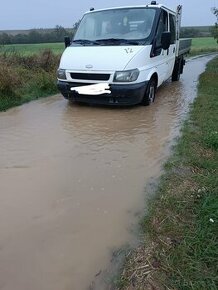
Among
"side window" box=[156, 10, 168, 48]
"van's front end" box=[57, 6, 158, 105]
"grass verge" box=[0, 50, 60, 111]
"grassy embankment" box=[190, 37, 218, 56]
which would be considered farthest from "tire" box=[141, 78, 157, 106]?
"grassy embankment" box=[190, 37, 218, 56]

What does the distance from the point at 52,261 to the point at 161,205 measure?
130 centimetres

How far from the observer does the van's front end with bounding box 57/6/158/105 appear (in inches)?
280

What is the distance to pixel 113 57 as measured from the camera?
23.4 ft

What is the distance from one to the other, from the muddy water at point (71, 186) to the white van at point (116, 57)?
0.47m

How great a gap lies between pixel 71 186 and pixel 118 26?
5032 millimetres

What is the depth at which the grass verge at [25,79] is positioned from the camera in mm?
8891

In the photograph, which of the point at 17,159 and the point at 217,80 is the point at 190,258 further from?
the point at 217,80

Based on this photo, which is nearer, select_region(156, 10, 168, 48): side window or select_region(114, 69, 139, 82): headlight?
select_region(114, 69, 139, 82): headlight

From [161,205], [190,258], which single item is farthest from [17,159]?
[190,258]

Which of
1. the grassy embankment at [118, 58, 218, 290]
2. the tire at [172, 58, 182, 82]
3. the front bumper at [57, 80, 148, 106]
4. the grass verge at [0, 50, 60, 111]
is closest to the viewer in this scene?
the grassy embankment at [118, 58, 218, 290]

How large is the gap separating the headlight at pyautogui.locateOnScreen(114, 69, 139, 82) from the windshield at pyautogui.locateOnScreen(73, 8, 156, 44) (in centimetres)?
87

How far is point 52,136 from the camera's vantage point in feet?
19.7

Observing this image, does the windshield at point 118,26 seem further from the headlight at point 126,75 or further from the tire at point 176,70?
the tire at point 176,70

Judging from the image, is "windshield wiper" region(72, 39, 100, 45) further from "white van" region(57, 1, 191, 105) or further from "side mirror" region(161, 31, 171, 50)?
"side mirror" region(161, 31, 171, 50)
